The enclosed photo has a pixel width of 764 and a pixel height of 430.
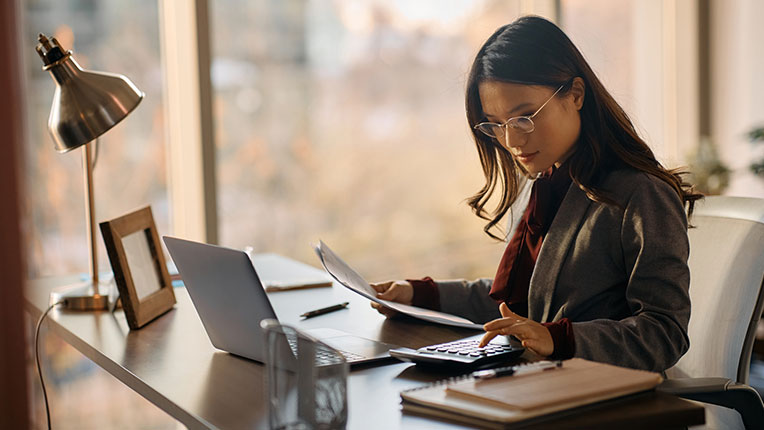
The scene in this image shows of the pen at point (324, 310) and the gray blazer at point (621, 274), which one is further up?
the gray blazer at point (621, 274)

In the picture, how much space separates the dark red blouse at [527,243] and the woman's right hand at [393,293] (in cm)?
2

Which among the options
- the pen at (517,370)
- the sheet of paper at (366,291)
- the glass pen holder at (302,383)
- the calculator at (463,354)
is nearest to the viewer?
the glass pen holder at (302,383)

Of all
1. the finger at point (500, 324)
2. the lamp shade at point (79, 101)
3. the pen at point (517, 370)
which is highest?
the lamp shade at point (79, 101)

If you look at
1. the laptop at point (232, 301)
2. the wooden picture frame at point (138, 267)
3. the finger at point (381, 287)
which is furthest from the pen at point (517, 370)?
the wooden picture frame at point (138, 267)

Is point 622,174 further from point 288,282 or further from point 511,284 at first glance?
point 288,282

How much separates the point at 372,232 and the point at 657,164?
1952 millimetres

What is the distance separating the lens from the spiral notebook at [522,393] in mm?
883

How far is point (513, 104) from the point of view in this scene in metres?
1.40

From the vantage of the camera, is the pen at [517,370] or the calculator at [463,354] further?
the calculator at [463,354]

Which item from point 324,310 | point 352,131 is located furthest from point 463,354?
point 352,131

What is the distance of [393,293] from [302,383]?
0.73 meters

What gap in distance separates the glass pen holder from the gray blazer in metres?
0.45

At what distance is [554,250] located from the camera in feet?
4.60

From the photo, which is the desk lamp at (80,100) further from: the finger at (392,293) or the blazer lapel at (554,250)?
the blazer lapel at (554,250)
